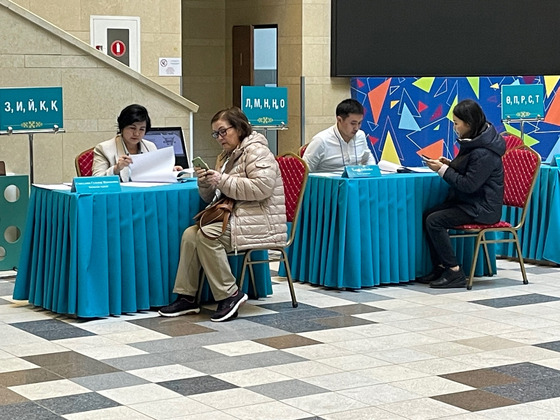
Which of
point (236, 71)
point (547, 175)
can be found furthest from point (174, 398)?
point (236, 71)

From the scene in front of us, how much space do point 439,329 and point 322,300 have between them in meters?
1.09

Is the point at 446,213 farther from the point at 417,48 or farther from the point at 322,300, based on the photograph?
the point at 417,48

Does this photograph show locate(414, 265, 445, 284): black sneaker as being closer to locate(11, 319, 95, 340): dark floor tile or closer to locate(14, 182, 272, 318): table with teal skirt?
locate(14, 182, 272, 318): table with teal skirt

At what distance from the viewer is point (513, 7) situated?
1298 centimetres

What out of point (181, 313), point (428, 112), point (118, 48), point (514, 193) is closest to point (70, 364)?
point (181, 313)

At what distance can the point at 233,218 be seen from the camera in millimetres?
6699

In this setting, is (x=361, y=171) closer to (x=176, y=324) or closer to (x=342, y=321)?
(x=342, y=321)

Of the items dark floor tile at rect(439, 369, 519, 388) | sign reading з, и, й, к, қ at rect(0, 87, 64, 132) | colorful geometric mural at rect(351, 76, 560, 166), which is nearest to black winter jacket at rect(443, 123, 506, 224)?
dark floor tile at rect(439, 369, 519, 388)

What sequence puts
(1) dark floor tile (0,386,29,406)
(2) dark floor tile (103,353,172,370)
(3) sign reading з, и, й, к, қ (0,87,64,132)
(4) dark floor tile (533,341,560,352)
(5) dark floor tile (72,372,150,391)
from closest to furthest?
(1) dark floor tile (0,386,29,406) < (5) dark floor tile (72,372,150,391) < (2) dark floor tile (103,353,172,370) < (4) dark floor tile (533,341,560,352) < (3) sign reading з, и, й, к, қ (0,87,64,132)

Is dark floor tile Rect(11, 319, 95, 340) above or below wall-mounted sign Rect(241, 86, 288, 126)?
below

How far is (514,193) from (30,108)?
3575mm

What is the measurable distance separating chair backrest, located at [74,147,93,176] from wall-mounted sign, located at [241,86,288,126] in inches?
71.9

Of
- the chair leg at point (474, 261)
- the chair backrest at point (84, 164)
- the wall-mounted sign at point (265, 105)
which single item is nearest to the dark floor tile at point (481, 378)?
the chair leg at point (474, 261)

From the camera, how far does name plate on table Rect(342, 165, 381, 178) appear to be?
7.62 meters
